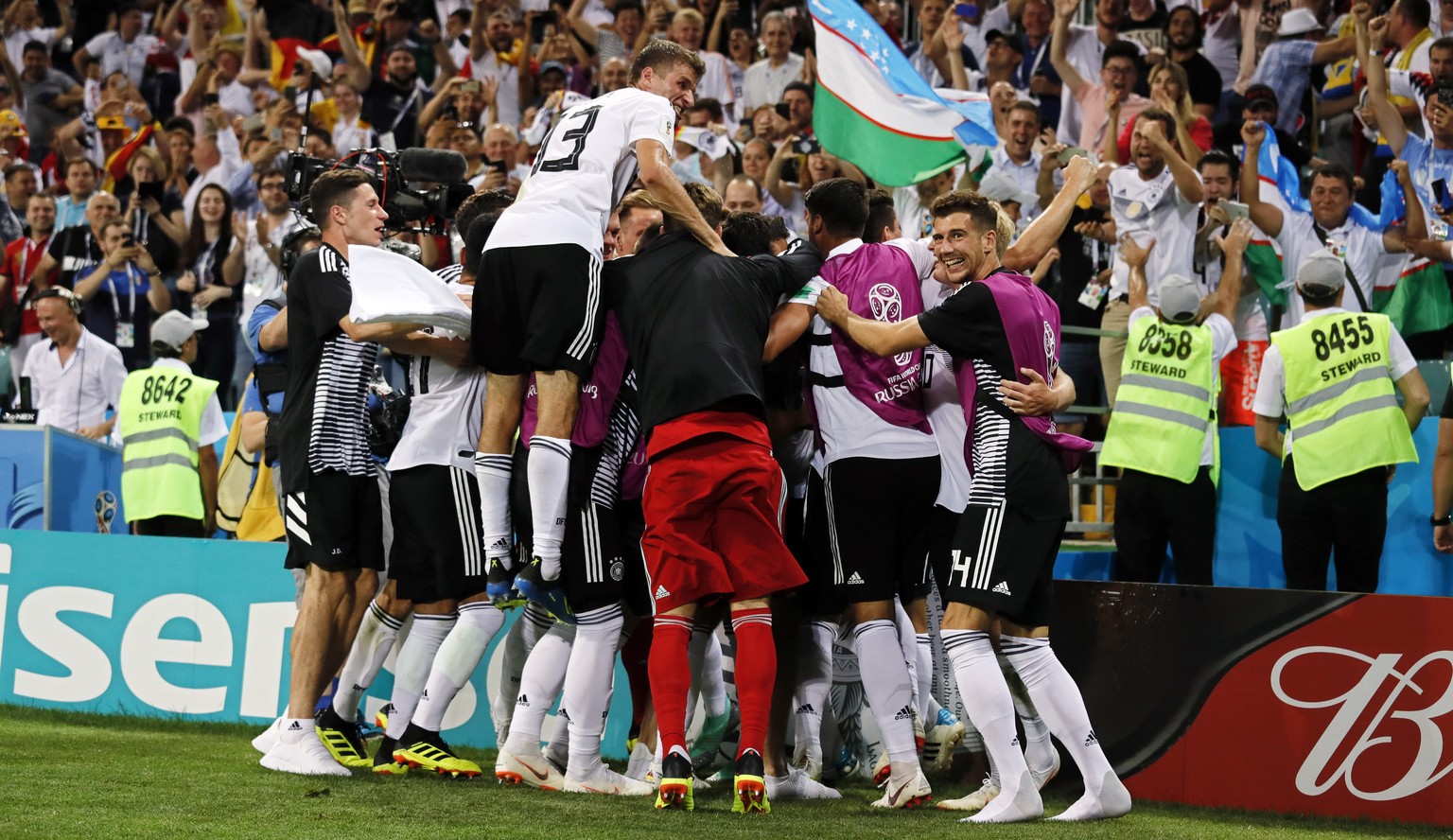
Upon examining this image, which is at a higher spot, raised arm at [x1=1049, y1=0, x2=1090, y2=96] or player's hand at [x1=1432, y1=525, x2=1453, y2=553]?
raised arm at [x1=1049, y1=0, x2=1090, y2=96]

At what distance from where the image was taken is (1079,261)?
10.3 meters

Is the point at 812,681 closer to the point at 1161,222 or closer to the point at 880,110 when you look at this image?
the point at 880,110

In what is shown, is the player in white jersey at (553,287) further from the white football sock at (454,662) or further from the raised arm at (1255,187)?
the raised arm at (1255,187)

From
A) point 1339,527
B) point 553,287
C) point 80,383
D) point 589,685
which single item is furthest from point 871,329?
point 80,383

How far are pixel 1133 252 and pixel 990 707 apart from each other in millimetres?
4901

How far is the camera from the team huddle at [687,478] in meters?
5.43

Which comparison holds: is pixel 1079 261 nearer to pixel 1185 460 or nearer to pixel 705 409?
pixel 1185 460

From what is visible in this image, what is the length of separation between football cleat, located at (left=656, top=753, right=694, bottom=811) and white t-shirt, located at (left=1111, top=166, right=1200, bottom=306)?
5.54 meters

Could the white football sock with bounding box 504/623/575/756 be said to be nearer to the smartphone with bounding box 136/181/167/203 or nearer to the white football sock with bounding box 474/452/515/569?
the white football sock with bounding box 474/452/515/569

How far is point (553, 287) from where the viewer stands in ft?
18.9

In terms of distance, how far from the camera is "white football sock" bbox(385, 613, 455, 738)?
253 inches

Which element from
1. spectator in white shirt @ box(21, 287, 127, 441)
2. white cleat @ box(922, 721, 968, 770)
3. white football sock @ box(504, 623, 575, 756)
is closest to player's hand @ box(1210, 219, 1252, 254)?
white cleat @ box(922, 721, 968, 770)

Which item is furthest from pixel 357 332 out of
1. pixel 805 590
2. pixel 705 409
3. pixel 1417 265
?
pixel 1417 265

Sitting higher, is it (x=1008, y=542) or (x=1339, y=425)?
(x=1339, y=425)
